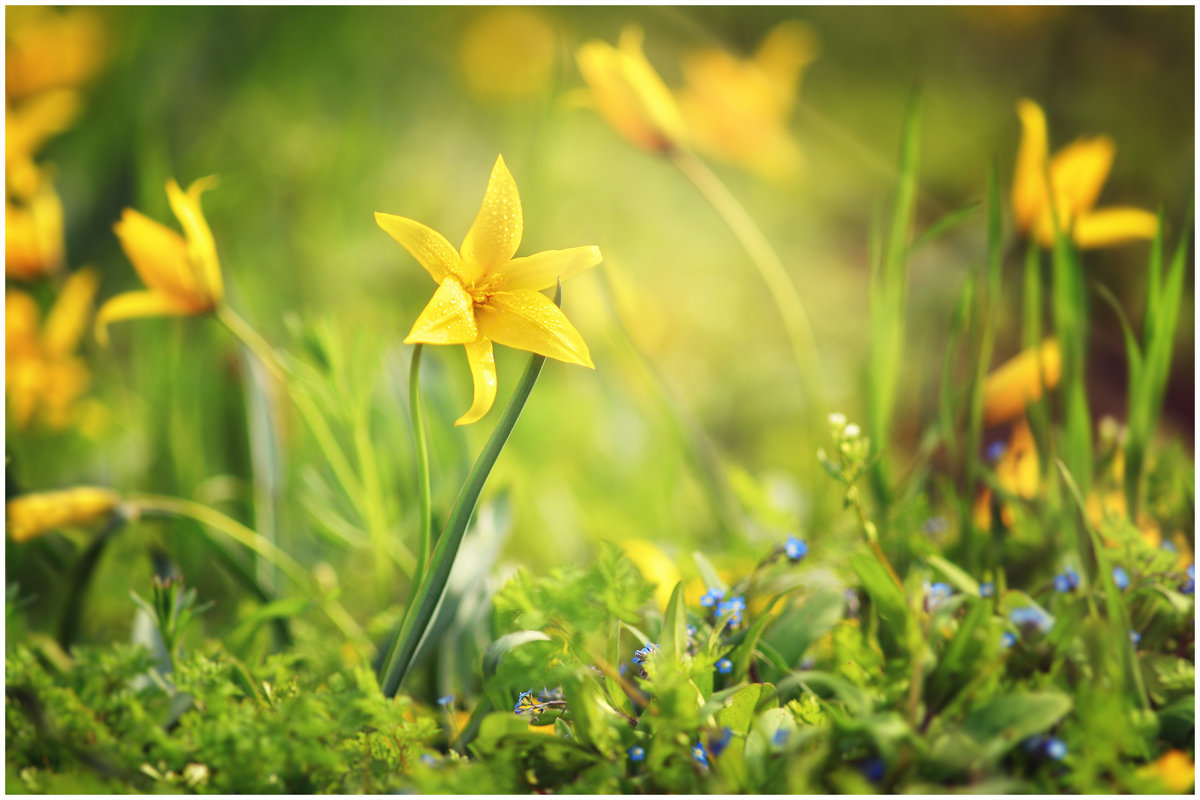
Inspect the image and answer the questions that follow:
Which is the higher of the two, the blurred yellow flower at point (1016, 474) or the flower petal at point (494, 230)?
the flower petal at point (494, 230)

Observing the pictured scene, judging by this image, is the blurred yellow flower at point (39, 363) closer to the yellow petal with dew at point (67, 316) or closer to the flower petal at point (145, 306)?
the yellow petal with dew at point (67, 316)

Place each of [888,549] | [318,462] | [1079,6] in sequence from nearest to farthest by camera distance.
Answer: [888,549]
[318,462]
[1079,6]

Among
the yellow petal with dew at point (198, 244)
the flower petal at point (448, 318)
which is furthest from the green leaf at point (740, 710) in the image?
A: the yellow petal with dew at point (198, 244)

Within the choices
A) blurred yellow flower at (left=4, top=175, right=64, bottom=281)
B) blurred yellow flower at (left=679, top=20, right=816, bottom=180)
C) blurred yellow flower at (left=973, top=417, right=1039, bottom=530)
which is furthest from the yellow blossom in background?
blurred yellow flower at (left=973, top=417, right=1039, bottom=530)

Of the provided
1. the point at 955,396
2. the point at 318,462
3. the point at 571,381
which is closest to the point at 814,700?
the point at 955,396

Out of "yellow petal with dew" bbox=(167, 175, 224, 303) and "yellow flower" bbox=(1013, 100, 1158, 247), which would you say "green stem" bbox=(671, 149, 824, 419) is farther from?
"yellow petal with dew" bbox=(167, 175, 224, 303)

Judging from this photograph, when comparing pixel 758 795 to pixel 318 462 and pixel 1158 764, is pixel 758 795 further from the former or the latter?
pixel 318 462
